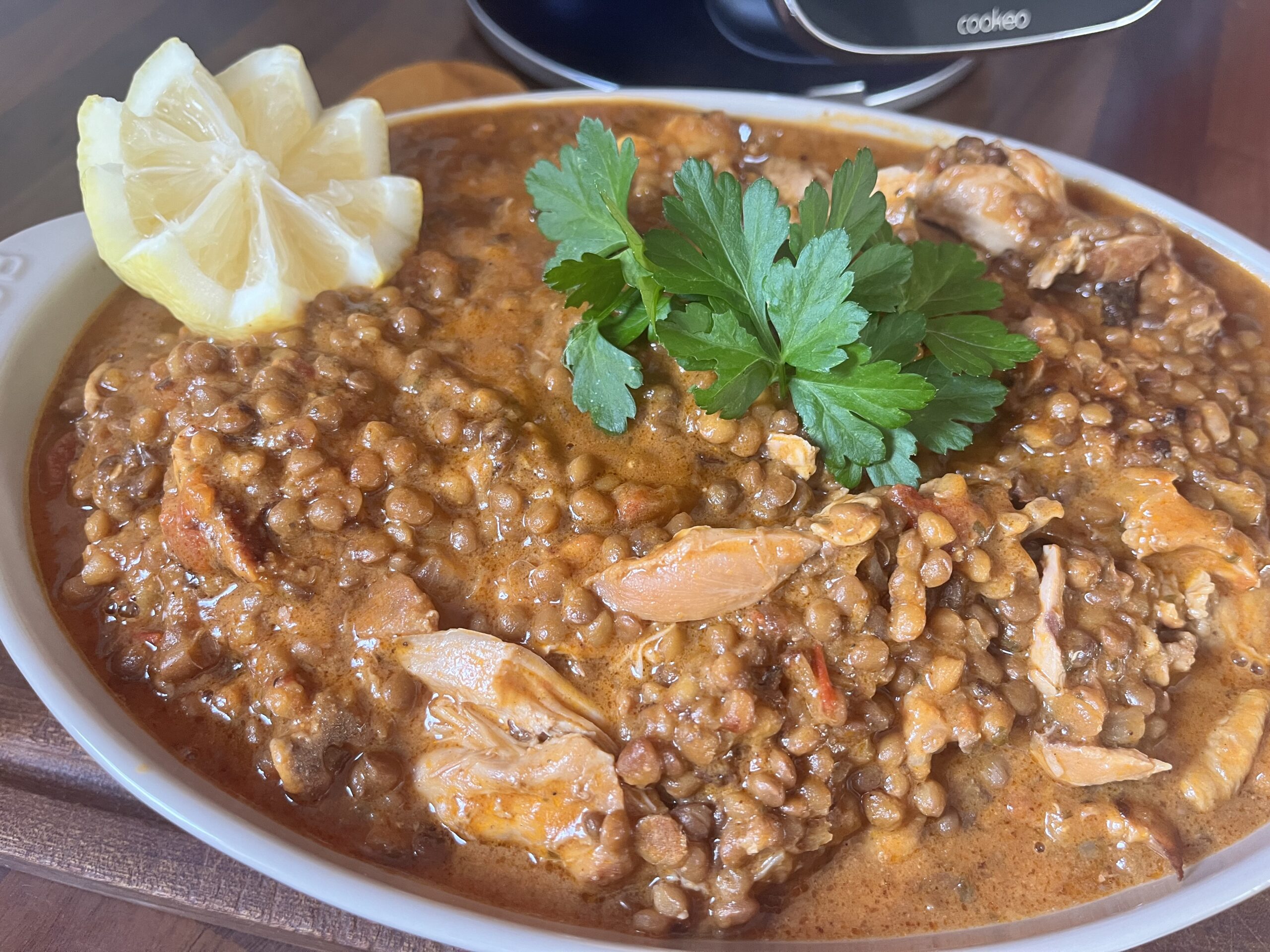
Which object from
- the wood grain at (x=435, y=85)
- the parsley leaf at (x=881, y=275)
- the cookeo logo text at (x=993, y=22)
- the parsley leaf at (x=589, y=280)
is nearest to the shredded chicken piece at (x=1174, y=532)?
the parsley leaf at (x=881, y=275)

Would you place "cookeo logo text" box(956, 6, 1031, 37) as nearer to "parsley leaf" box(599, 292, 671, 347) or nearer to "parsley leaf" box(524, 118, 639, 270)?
"parsley leaf" box(524, 118, 639, 270)

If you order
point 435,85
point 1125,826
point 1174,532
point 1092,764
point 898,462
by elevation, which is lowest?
point 1125,826

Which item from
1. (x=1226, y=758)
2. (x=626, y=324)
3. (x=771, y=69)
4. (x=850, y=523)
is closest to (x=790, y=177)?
(x=626, y=324)

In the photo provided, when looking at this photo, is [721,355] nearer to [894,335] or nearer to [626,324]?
[626,324]

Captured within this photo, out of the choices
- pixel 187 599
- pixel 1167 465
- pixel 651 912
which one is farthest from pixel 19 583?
pixel 1167 465

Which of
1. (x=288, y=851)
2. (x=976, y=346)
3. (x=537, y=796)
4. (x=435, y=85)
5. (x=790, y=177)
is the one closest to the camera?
(x=288, y=851)

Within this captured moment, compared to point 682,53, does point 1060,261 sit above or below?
below

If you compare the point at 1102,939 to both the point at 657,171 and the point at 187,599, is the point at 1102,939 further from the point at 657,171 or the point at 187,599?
the point at 657,171

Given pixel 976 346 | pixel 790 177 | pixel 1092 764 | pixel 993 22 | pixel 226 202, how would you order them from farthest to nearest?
pixel 993 22 < pixel 790 177 < pixel 226 202 < pixel 976 346 < pixel 1092 764
